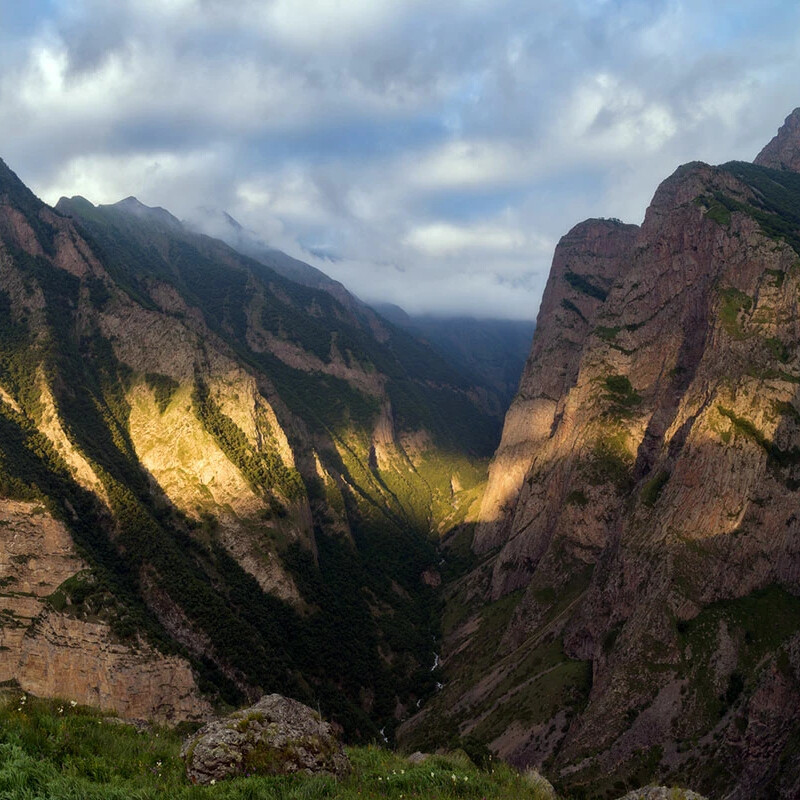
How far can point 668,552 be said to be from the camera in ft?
282

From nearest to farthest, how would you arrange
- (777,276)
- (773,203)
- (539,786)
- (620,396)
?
1. (539,786)
2. (777,276)
3. (620,396)
4. (773,203)

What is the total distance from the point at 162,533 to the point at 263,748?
10248cm

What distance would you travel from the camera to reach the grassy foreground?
42.4 feet

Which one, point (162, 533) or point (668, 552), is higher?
point (668, 552)

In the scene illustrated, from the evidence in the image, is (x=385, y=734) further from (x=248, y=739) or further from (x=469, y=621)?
(x=248, y=739)

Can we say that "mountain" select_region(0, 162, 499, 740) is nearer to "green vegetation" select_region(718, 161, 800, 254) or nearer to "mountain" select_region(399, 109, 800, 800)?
"mountain" select_region(399, 109, 800, 800)

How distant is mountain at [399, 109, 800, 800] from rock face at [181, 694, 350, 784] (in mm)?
42660

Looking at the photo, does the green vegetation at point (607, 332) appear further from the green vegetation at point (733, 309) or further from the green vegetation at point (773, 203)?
the green vegetation at point (733, 309)

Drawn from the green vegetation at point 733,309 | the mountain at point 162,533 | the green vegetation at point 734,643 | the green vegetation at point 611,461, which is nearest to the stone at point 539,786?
the green vegetation at point 734,643

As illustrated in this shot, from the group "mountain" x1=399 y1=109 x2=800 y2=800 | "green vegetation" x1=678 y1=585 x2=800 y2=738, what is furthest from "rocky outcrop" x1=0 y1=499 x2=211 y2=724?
"green vegetation" x1=678 y1=585 x2=800 y2=738

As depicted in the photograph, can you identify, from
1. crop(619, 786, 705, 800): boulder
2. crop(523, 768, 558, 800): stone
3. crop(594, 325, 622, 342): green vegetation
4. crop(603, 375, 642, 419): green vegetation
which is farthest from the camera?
crop(594, 325, 622, 342): green vegetation

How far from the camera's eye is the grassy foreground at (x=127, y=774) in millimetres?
12938

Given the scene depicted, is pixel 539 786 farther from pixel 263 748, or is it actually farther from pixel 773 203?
pixel 773 203

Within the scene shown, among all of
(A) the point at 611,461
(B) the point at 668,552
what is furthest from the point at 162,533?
(A) the point at 611,461
